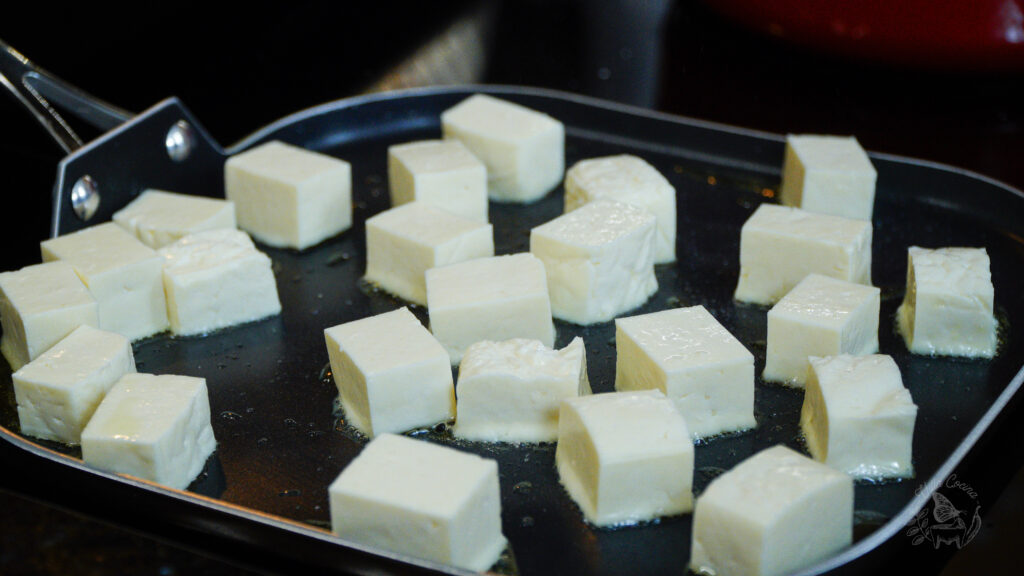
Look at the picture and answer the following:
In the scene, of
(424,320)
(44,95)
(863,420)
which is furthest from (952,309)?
(44,95)

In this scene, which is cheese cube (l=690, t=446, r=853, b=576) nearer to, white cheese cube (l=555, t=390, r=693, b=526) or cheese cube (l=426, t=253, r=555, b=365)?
white cheese cube (l=555, t=390, r=693, b=526)

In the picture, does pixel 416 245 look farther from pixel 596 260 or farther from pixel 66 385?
pixel 66 385

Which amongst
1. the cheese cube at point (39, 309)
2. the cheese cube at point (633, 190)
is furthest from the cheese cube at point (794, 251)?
the cheese cube at point (39, 309)

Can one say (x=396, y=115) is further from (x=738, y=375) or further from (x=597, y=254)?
(x=738, y=375)

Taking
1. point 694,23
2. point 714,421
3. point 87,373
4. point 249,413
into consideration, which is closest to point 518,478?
point 714,421

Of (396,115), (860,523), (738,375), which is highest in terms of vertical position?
(396,115)

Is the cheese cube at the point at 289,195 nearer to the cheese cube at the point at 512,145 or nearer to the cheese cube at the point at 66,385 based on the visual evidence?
the cheese cube at the point at 512,145
